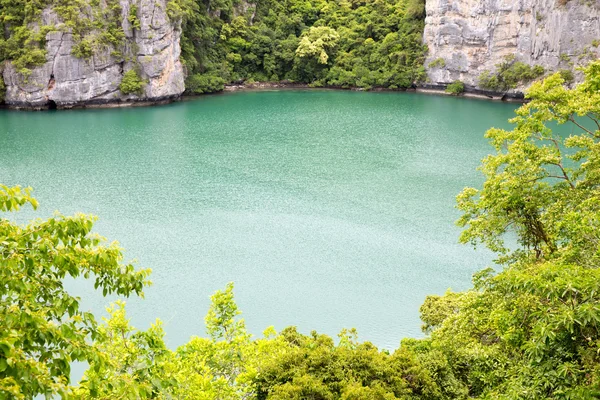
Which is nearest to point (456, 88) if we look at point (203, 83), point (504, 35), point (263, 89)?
point (504, 35)

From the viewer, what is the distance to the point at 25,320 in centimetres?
299

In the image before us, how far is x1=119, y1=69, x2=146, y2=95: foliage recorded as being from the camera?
124ft

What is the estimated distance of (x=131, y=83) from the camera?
1495 inches

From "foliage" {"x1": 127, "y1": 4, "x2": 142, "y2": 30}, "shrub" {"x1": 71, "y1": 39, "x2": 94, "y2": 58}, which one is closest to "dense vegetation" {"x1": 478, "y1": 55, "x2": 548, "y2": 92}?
"foliage" {"x1": 127, "y1": 4, "x2": 142, "y2": 30}

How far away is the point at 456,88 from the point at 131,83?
2622 centimetres

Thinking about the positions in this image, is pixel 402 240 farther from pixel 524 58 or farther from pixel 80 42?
pixel 524 58

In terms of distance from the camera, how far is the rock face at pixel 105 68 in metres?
35.7

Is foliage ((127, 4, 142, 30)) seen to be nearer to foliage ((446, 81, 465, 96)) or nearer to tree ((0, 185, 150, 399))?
foliage ((446, 81, 465, 96))

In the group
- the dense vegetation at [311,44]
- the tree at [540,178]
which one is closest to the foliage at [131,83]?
the dense vegetation at [311,44]

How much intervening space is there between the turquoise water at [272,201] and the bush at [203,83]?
7917mm

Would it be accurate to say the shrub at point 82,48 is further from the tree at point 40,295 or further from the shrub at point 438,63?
the tree at point 40,295

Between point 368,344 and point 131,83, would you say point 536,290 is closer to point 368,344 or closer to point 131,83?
point 368,344

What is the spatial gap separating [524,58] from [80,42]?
33035 mm

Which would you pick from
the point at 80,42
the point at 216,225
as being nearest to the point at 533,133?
the point at 216,225
